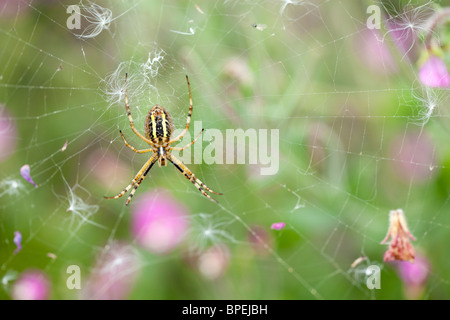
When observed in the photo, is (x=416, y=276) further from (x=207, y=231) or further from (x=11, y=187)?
(x=11, y=187)

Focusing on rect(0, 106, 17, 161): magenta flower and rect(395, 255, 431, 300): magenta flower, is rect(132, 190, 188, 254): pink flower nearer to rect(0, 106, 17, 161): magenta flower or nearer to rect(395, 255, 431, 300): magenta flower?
rect(0, 106, 17, 161): magenta flower

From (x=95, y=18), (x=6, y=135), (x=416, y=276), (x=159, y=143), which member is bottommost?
(x=416, y=276)

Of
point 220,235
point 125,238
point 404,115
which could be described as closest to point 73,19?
point 125,238

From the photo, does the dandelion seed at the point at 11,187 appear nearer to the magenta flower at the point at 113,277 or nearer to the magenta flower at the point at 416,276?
the magenta flower at the point at 113,277

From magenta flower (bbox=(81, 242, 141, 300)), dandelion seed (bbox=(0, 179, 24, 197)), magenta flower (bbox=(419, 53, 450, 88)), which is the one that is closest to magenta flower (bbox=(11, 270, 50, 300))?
magenta flower (bbox=(81, 242, 141, 300))

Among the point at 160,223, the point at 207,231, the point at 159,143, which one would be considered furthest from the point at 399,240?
the point at 159,143

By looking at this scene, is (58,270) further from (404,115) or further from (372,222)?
(404,115)

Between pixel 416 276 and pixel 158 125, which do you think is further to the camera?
pixel 158 125

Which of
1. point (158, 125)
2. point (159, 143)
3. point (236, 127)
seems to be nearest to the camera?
point (236, 127)
